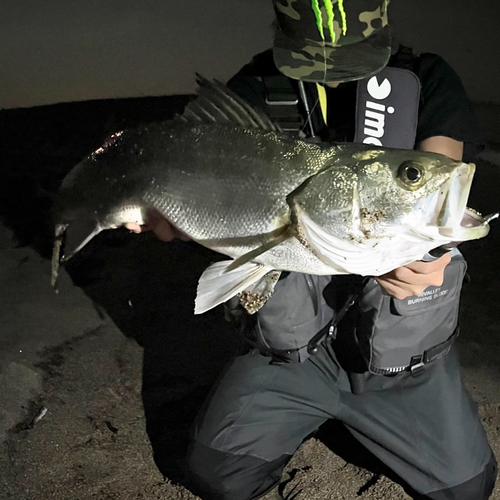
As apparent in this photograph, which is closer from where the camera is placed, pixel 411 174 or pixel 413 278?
pixel 411 174

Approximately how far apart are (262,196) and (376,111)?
2.18 feet

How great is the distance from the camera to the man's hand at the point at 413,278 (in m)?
1.60

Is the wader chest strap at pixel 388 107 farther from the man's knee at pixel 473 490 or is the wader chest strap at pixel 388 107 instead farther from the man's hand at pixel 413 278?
the man's knee at pixel 473 490

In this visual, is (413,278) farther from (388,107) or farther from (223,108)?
(223,108)

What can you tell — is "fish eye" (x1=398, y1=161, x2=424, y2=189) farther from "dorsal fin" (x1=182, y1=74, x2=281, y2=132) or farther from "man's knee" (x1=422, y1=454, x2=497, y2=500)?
"man's knee" (x1=422, y1=454, x2=497, y2=500)

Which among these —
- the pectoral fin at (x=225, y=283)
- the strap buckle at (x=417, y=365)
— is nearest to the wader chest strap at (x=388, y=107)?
the pectoral fin at (x=225, y=283)

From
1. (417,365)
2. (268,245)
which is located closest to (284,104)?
(268,245)

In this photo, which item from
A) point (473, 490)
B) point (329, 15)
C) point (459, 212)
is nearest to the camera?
point (459, 212)

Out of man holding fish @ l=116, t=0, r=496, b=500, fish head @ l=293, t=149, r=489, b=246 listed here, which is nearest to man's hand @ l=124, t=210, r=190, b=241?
man holding fish @ l=116, t=0, r=496, b=500

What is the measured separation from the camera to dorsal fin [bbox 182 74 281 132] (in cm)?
151

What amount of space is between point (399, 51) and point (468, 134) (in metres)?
0.42

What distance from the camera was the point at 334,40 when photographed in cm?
185

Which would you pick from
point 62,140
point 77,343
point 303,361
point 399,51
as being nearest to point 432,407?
point 303,361

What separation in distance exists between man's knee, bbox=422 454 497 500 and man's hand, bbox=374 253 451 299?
78 centimetres
